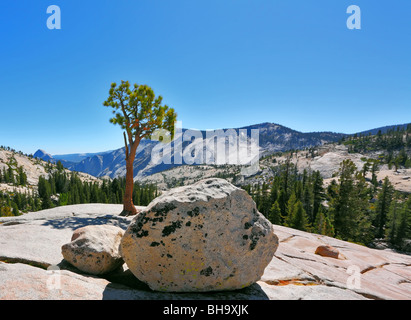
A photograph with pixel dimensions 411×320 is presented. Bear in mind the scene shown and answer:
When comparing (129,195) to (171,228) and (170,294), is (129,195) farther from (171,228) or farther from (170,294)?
(170,294)

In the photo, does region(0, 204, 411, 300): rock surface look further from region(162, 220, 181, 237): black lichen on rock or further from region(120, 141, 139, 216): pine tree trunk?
region(120, 141, 139, 216): pine tree trunk

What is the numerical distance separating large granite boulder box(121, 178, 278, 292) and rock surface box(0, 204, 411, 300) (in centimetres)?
41

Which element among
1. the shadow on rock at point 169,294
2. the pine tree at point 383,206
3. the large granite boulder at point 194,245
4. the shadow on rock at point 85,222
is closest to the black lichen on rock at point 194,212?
the large granite boulder at point 194,245

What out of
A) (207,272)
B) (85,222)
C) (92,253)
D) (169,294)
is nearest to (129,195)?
(85,222)

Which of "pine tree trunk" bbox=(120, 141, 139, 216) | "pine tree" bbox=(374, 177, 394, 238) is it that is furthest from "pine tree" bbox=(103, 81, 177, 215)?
"pine tree" bbox=(374, 177, 394, 238)

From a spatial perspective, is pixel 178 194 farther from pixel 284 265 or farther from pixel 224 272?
pixel 284 265

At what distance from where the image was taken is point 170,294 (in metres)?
5.65

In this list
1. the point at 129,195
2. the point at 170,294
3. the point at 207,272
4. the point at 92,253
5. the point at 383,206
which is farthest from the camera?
the point at 383,206

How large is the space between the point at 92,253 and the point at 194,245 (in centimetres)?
325

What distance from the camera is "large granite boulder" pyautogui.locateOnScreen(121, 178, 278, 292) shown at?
5.75 meters

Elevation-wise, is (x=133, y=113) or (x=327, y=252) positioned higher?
(x=133, y=113)
